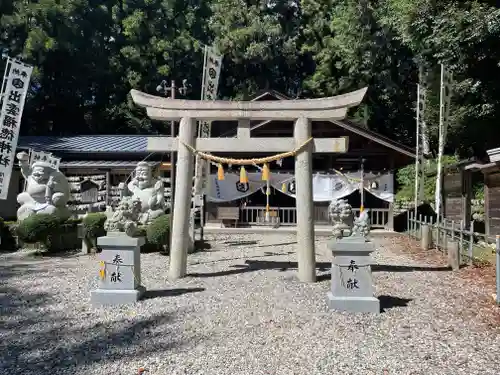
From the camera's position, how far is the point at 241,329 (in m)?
5.00

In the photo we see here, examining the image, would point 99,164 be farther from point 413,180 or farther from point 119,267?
point 413,180

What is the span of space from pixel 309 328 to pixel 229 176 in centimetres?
1235

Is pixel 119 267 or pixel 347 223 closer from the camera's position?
pixel 347 223

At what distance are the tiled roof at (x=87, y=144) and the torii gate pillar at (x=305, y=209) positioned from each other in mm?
12170

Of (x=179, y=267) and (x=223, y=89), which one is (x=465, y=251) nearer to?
(x=179, y=267)

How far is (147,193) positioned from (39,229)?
2.78m

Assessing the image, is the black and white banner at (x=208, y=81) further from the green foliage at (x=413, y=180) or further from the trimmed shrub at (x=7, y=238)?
the green foliage at (x=413, y=180)

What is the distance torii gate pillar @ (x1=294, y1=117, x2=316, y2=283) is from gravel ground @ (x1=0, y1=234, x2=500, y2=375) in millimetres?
342

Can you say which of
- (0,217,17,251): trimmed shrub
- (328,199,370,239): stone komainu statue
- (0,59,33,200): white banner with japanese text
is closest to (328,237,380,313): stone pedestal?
(328,199,370,239): stone komainu statue

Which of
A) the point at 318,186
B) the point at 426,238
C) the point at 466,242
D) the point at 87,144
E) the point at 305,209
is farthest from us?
the point at 87,144

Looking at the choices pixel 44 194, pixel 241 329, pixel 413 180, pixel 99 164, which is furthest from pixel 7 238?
pixel 413 180

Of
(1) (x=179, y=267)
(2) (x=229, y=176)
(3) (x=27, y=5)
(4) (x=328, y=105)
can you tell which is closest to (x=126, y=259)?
(1) (x=179, y=267)

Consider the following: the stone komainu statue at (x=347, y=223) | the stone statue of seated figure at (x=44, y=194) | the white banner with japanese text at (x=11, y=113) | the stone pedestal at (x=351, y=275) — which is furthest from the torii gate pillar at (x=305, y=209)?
the white banner with japanese text at (x=11, y=113)

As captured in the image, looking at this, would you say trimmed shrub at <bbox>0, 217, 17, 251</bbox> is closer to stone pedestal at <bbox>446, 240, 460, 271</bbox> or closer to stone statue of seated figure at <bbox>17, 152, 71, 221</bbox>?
stone statue of seated figure at <bbox>17, 152, 71, 221</bbox>
